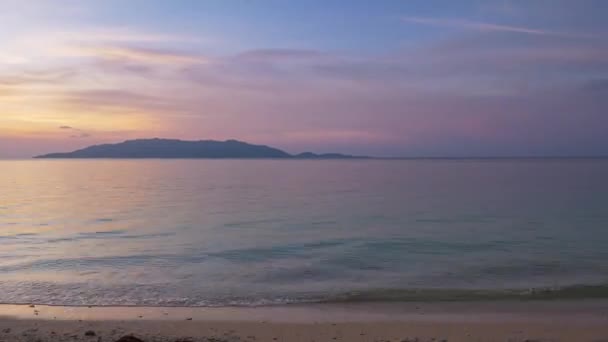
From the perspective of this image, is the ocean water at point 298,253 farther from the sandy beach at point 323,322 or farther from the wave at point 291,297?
the sandy beach at point 323,322

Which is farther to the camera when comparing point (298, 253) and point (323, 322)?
point (298, 253)

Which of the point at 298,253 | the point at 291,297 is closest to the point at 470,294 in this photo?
the point at 291,297

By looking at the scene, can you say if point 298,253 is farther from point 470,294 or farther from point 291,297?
point 470,294

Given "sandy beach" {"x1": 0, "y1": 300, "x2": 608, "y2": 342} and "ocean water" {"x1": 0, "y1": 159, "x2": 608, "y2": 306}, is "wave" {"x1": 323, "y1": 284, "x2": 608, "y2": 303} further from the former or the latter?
"sandy beach" {"x1": 0, "y1": 300, "x2": 608, "y2": 342}

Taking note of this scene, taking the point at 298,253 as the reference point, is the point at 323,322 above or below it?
above

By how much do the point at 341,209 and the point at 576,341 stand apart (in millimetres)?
27883

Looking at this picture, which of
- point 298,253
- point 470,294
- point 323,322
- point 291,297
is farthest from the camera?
point 298,253

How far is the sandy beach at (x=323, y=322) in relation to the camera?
982 centimetres

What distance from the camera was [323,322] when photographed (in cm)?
1111

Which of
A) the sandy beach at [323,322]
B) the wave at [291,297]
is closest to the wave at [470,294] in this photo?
the wave at [291,297]

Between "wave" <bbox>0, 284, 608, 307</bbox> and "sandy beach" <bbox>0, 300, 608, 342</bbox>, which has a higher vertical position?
"sandy beach" <bbox>0, 300, 608, 342</bbox>

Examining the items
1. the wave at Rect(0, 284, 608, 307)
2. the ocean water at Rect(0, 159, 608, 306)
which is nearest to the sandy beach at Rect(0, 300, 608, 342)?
the wave at Rect(0, 284, 608, 307)

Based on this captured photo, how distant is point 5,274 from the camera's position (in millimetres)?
16375

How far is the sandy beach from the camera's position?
32.2 ft
